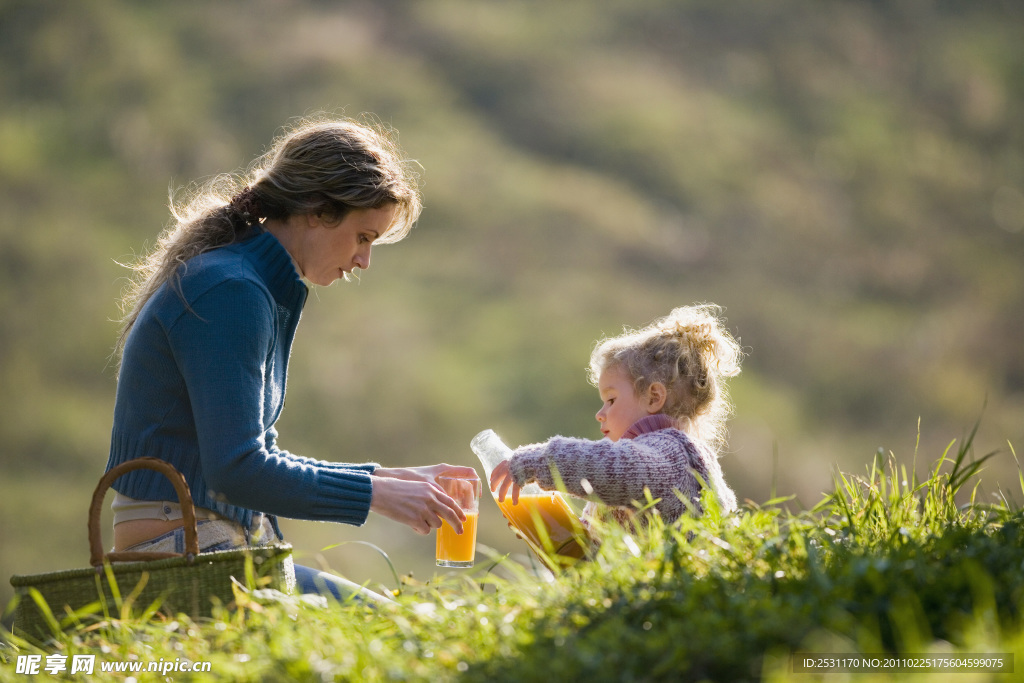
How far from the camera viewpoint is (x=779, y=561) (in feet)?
7.99

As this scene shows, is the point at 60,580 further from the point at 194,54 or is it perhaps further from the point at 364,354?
the point at 194,54

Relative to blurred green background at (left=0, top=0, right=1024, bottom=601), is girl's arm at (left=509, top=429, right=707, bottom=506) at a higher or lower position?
lower

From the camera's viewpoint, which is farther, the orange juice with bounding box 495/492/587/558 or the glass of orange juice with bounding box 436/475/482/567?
the orange juice with bounding box 495/492/587/558

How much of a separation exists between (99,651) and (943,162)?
17906 mm

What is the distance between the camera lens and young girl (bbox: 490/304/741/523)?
330 cm

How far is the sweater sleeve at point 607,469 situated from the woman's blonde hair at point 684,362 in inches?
16.4

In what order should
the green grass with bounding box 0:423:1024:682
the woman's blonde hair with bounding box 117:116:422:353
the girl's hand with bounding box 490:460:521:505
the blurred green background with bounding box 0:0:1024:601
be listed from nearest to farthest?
the green grass with bounding box 0:423:1024:682 < the woman's blonde hair with bounding box 117:116:422:353 < the girl's hand with bounding box 490:460:521:505 < the blurred green background with bounding box 0:0:1024:601

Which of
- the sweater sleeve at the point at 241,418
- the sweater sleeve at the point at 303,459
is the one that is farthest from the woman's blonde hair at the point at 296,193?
the sweater sleeve at the point at 303,459

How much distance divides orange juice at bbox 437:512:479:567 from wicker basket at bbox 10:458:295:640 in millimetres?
808

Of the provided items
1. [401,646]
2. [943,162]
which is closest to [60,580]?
[401,646]

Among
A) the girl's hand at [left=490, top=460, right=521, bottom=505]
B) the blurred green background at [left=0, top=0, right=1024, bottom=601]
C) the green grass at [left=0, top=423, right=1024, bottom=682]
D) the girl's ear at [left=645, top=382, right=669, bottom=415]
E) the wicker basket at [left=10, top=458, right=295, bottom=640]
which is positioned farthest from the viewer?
the blurred green background at [left=0, top=0, right=1024, bottom=601]

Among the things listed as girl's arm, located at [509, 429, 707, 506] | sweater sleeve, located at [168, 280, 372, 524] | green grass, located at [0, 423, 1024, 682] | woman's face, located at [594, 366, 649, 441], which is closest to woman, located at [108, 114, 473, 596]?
sweater sleeve, located at [168, 280, 372, 524]

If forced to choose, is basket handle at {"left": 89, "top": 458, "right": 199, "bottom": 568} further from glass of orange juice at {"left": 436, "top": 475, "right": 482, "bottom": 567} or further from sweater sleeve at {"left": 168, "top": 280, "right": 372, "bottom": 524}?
glass of orange juice at {"left": 436, "top": 475, "right": 482, "bottom": 567}

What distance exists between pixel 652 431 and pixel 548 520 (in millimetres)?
506
